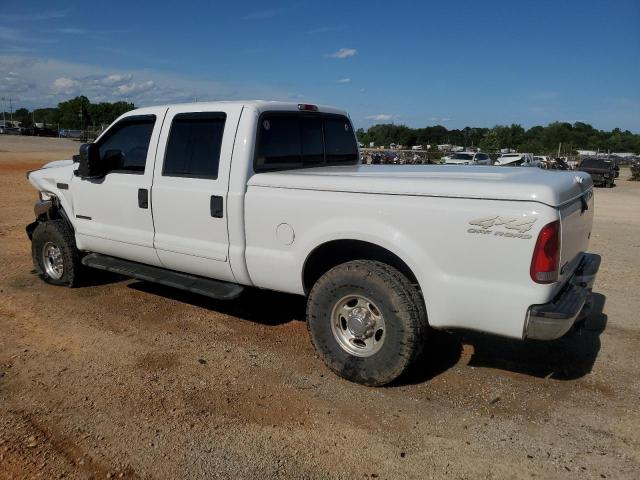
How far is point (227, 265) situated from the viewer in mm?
4332

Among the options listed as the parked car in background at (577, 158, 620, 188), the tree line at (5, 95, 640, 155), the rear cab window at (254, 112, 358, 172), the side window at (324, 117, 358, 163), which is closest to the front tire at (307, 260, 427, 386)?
the rear cab window at (254, 112, 358, 172)

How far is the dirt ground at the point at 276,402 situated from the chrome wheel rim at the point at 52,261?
2.06 feet

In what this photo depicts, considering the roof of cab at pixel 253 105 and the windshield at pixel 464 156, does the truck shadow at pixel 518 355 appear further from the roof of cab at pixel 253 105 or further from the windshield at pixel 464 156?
the windshield at pixel 464 156

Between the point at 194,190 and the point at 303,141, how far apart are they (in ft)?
3.65

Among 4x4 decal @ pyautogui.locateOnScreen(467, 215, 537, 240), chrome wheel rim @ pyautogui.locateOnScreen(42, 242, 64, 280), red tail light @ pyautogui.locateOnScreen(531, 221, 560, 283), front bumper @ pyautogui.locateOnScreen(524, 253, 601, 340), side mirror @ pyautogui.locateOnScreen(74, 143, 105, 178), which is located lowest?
chrome wheel rim @ pyautogui.locateOnScreen(42, 242, 64, 280)

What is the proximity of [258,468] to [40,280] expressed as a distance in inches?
180

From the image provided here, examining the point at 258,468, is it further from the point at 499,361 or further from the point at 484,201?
the point at 499,361

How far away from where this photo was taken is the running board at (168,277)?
4.43 m

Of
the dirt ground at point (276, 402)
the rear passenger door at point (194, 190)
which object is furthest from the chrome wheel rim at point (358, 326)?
the rear passenger door at point (194, 190)

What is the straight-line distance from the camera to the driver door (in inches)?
191

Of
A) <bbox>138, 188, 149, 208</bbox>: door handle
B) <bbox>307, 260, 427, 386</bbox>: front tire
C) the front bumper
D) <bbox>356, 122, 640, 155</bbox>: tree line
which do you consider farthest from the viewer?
<bbox>356, 122, 640, 155</bbox>: tree line

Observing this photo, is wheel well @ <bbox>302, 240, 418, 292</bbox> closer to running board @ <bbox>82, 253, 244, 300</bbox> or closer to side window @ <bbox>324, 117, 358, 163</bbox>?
running board @ <bbox>82, 253, 244, 300</bbox>

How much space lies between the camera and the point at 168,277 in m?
4.86

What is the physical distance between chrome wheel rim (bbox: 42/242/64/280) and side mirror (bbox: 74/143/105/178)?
1250mm
